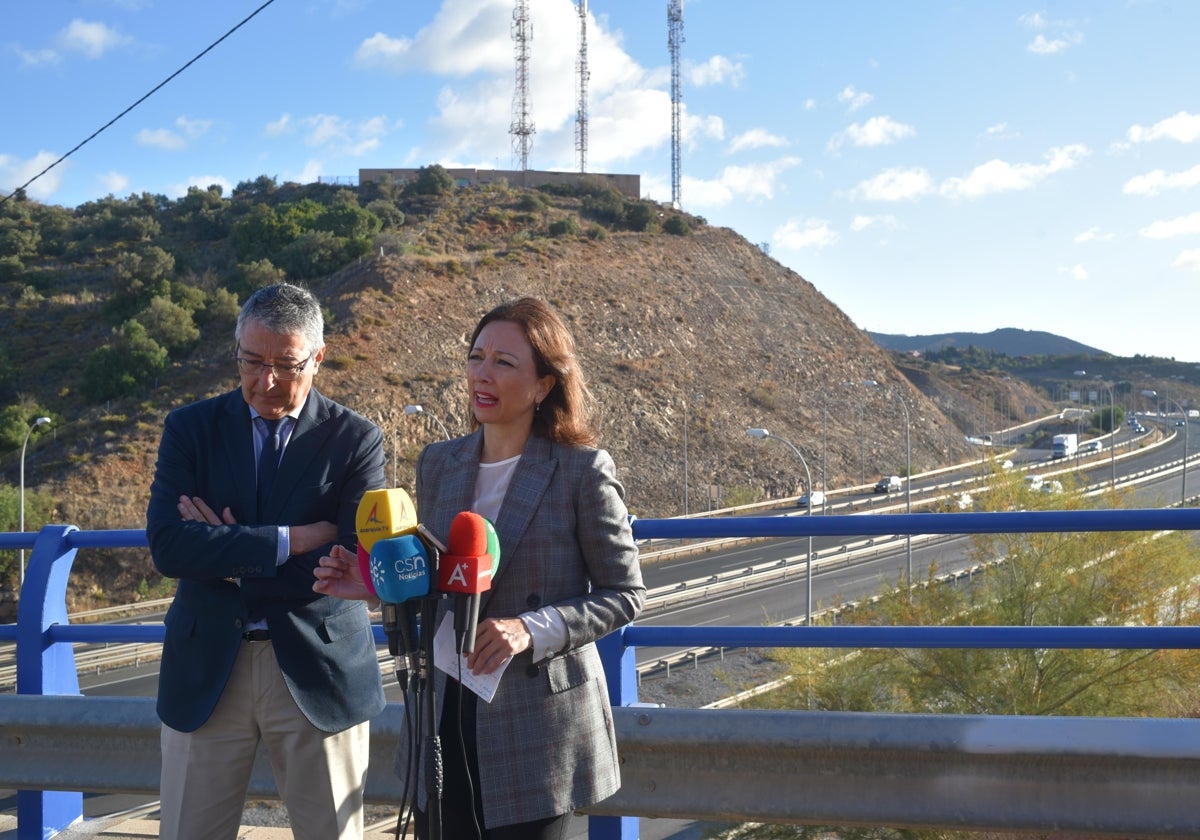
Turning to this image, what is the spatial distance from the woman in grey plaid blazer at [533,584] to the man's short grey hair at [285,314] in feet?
1.85

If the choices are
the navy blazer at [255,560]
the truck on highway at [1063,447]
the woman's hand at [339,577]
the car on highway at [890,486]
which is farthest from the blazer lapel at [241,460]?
the truck on highway at [1063,447]

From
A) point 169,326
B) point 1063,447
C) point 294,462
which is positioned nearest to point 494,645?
point 294,462

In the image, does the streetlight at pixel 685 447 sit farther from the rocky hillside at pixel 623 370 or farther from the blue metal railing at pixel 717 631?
the blue metal railing at pixel 717 631

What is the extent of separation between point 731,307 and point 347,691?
60942 millimetres

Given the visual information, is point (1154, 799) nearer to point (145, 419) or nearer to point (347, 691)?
point (347, 691)

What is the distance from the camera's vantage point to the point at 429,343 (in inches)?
1923

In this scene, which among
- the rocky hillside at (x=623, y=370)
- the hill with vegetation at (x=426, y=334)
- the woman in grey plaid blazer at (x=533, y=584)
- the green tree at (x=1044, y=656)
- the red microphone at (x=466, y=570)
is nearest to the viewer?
the red microphone at (x=466, y=570)

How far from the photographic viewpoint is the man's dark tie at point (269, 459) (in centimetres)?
297

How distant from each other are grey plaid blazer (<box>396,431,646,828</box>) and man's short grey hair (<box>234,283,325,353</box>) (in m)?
0.66

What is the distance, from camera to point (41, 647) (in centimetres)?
383

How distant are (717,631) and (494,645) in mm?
1336

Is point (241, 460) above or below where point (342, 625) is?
above

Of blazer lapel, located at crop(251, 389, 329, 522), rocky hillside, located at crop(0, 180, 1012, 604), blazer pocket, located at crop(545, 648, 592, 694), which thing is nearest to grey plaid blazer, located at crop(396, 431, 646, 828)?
blazer pocket, located at crop(545, 648, 592, 694)

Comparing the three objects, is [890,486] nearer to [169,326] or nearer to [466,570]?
[169,326]
